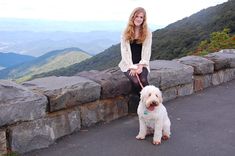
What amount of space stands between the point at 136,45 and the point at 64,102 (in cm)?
169

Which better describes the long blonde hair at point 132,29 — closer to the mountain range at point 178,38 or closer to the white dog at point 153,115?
the white dog at point 153,115

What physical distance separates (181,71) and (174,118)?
148cm

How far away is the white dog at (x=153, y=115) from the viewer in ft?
16.6

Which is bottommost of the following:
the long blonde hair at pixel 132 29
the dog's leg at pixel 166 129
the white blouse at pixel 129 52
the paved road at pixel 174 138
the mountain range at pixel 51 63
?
the mountain range at pixel 51 63

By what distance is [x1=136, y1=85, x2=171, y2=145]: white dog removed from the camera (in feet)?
16.6

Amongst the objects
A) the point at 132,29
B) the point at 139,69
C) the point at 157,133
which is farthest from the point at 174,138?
the point at 132,29

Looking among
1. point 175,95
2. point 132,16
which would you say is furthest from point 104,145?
point 175,95

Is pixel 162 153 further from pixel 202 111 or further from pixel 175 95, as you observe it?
pixel 175 95

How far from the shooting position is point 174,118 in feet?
21.6

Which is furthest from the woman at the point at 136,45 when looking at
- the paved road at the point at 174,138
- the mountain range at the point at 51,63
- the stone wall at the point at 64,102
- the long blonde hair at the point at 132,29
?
the mountain range at the point at 51,63

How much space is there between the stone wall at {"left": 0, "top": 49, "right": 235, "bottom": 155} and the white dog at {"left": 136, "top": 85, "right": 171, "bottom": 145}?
3.04 feet

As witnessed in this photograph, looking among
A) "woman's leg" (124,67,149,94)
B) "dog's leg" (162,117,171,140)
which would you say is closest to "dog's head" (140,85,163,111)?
"dog's leg" (162,117,171,140)

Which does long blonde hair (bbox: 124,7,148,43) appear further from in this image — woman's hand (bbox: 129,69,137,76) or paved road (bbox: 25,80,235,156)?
paved road (bbox: 25,80,235,156)

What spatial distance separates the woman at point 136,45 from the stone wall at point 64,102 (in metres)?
0.24
